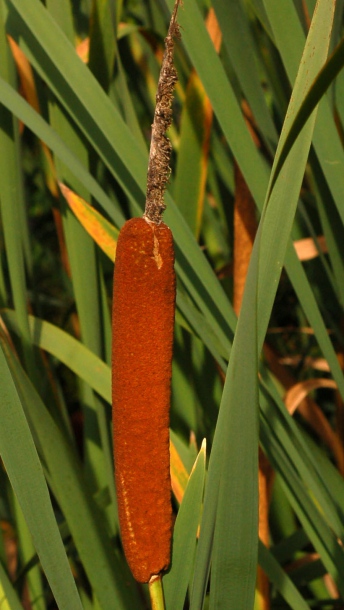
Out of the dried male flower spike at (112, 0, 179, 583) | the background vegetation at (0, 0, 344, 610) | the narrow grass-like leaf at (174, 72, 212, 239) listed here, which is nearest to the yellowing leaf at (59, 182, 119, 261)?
the background vegetation at (0, 0, 344, 610)

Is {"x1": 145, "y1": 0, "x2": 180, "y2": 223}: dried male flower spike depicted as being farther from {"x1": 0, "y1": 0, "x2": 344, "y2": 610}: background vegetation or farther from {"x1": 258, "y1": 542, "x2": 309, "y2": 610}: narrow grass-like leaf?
{"x1": 258, "y1": 542, "x2": 309, "y2": 610}: narrow grass-like leaf

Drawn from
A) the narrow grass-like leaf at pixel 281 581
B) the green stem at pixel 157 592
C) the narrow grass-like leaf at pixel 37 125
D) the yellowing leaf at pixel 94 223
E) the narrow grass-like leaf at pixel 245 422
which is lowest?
the narrow grass-like leaf at pixel 281 581

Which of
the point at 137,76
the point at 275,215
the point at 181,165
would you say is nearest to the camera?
the point at 275,215

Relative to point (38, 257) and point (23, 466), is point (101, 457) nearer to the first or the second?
point (23, 466)

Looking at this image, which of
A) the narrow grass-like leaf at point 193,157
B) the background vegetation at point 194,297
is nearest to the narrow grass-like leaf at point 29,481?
the background vegetation at point 194,297

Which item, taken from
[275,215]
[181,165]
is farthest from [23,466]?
[181,165]

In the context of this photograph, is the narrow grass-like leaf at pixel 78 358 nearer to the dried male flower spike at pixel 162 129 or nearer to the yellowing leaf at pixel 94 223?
the yellowing leaf at pixel 94 223
